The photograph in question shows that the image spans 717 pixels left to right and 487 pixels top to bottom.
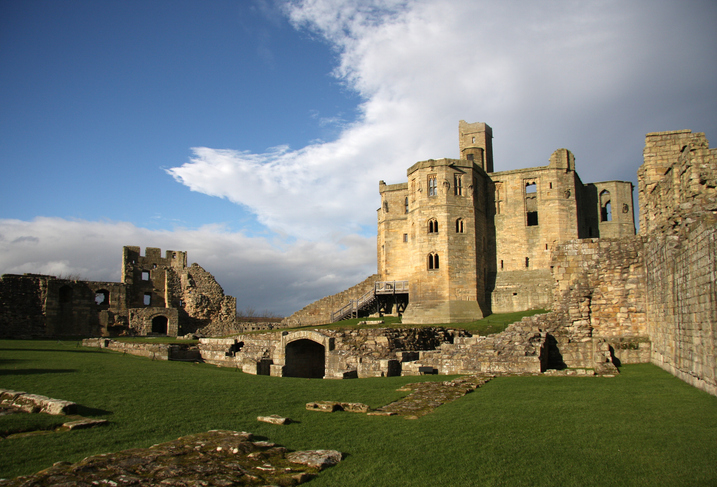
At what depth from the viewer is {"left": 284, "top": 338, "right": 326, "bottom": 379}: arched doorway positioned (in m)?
21.5

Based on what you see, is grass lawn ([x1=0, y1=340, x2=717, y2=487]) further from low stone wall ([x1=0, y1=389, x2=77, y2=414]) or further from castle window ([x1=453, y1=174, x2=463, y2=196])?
castle window ([x1=453, y1=174, x2=463, y2=196])

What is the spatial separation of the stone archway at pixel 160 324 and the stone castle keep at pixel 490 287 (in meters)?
0.12

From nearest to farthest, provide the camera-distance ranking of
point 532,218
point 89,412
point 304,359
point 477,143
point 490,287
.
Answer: point 89,412, point 304,359, point 490,287, point 532,218, point 477,143

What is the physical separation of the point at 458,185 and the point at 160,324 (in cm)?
2846

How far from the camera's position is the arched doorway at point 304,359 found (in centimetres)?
2146

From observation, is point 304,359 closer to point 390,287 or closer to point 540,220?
point 390,287

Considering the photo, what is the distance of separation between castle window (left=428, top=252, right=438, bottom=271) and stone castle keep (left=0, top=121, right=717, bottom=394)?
93 mm

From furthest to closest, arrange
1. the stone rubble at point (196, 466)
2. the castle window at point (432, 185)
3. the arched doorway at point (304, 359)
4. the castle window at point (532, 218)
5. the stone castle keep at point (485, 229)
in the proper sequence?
the castle window at point (532, 218)
the castle window at point (432, 185)
the stone castle keep at point (485, 229)
the arched doorway at point (304, 359)
the stone rubble at point (196, 466)

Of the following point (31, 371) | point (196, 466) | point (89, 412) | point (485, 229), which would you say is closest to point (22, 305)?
point (31, 371)

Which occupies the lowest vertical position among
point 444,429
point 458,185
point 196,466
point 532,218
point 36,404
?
point 444,429

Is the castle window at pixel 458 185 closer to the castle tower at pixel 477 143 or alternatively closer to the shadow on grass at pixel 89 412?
the castle tower at pixel 477 143

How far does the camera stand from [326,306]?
42.1 meters

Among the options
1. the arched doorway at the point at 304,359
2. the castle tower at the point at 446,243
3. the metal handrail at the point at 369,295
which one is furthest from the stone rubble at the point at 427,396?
the metal handrail at the point at 369,295

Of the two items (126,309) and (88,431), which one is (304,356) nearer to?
(88,431)
